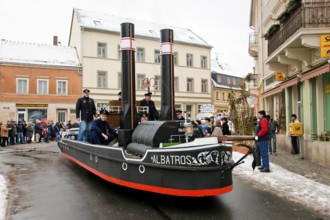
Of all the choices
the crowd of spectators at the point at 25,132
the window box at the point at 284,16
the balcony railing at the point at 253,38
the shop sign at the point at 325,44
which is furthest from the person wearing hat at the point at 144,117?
the balcony railing at the point at 253,38

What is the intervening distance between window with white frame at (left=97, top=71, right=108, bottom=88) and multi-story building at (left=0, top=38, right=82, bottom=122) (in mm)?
1977

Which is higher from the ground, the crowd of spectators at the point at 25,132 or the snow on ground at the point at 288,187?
the crowd of spectators at the point at 25,132

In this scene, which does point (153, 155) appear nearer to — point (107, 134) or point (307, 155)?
point (107, 134)

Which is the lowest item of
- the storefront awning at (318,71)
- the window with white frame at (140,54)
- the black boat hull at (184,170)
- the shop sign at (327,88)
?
the black boat hull at (184,170)

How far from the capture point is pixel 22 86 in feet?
104

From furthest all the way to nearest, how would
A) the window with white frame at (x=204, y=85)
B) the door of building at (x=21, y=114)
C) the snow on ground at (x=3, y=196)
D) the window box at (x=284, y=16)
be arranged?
the window with white frame at (x=204, y=85), the door of building at (x=21, y=114), the window box at (x=284, y=16), the snow on ground at (x=3, y=196)

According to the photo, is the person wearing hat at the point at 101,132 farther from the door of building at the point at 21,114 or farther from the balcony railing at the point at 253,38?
the door of building at the point at 21,114

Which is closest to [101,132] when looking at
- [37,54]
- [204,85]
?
[37,54]

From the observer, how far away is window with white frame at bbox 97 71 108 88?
34750mm

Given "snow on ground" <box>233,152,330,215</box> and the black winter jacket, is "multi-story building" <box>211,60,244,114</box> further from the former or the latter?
"snow on ground" <box>233,152,330,215</box>

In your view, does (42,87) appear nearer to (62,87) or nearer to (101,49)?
(62,87)

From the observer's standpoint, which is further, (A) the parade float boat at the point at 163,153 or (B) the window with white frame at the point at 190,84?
(B) the window with white frame at the point at 190,84

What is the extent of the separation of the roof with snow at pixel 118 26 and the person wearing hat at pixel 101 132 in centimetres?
2686

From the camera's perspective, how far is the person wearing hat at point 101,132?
332 inches
